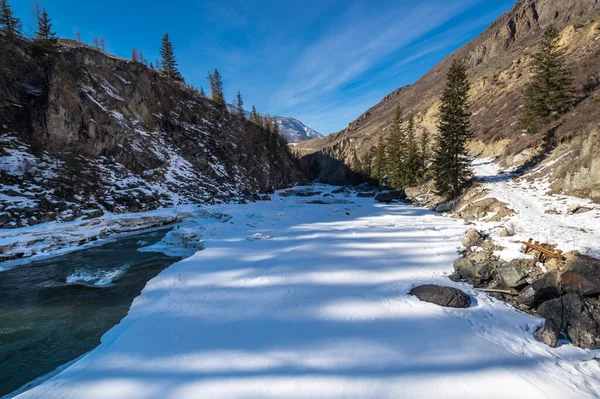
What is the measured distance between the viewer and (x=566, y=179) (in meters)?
13.5

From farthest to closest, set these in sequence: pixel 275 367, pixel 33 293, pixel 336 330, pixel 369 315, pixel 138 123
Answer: pixel 138 123
pixel 33 293
pixel 369 315
pixel 336 330
pixel 275 367

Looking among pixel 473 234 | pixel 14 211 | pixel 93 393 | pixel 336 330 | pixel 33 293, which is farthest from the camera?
pixel 14 211

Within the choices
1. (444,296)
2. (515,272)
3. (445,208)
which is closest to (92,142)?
(444,296)

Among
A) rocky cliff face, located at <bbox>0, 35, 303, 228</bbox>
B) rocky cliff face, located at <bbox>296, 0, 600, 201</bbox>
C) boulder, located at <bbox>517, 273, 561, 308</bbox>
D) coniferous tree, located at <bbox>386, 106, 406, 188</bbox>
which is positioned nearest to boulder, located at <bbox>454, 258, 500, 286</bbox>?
boulder, located at <bbox>517, 273, 561, 308</bbox>

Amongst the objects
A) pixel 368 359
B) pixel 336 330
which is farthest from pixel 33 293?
pixel 368 359

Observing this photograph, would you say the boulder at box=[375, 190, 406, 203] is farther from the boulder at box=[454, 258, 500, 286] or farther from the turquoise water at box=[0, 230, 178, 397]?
the turquoise water at box=[0, 230, 178, 397]

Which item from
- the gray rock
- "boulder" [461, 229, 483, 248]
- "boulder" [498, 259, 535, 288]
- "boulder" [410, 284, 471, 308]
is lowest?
the gray rock

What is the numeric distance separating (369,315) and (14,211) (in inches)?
852

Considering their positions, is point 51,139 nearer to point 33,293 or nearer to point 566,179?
point 33,293

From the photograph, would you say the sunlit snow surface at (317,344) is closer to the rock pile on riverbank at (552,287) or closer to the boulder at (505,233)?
the rock pile on riverbank at (552,287)

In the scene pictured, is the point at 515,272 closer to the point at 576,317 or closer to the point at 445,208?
the point at 576,317

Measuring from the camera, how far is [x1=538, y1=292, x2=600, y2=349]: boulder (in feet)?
17.4

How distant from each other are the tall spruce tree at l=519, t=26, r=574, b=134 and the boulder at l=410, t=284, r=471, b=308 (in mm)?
27696

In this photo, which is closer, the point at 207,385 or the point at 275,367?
the point at 207,385
